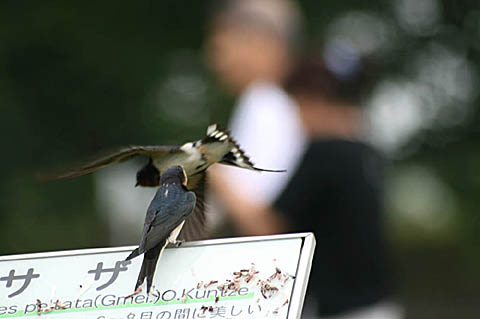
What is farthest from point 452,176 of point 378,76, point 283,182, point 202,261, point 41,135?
point 202,261

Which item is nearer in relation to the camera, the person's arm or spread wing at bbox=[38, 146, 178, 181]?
spread wing at bbox=[38, 146, 178, 181]

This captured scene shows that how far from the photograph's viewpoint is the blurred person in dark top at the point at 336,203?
5.92 ft

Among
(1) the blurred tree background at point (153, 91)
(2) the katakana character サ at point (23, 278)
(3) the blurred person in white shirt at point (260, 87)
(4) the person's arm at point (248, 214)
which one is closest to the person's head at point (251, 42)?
(3) the blurred person in white shirt at point (260, 87)

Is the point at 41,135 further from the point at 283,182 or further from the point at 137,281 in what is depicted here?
the point at 137,281

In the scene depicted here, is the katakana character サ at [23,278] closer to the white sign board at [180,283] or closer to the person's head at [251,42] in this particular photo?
the white sign board at [180,283]

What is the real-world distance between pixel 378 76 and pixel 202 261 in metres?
4.93

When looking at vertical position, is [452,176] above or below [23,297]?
below

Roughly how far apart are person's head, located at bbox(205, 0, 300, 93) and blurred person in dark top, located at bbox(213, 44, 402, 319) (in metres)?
0.08

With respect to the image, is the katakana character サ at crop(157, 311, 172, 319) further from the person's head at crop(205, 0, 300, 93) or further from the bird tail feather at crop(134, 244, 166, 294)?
the person's head at crop(205, 0, 300, 93)

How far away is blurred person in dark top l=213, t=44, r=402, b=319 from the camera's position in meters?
1.80

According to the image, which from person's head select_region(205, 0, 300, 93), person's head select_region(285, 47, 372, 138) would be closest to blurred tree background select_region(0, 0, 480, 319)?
person's head select_region(205, 0, 300, 93)

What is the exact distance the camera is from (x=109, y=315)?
0.95 m

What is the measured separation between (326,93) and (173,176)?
0.91 meters

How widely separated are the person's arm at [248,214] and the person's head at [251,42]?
272mm
